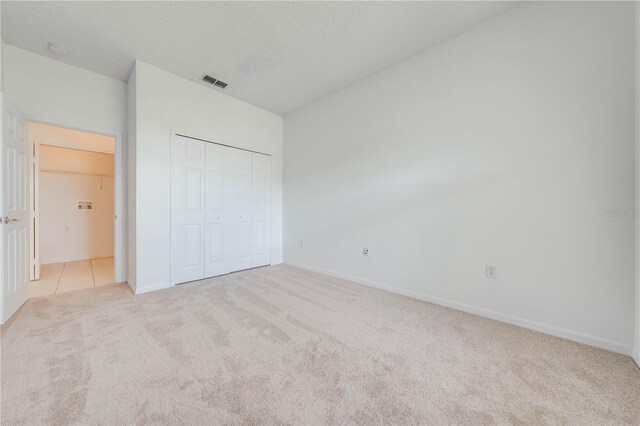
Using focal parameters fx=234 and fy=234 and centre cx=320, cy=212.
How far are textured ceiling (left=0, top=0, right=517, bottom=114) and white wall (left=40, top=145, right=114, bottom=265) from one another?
2607 millimetres

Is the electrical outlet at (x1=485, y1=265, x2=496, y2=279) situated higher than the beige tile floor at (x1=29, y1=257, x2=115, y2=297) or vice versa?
the electrical outlet at (x1=485, y1=265, x2=496, y2=279)

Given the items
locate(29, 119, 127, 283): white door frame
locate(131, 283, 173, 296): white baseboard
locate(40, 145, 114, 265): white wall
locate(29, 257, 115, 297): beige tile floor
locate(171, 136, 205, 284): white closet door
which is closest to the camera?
locate(131, 283, 173, 296): white baseboard

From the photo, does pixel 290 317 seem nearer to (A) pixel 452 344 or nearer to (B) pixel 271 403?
(B) pixel 271 403

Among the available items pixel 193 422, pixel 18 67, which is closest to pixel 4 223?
pixel 18 67

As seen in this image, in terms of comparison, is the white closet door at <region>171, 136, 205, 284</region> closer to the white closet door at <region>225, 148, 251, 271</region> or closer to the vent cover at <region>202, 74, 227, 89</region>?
the white closet door at <region>225, 148, 251, 271</region>

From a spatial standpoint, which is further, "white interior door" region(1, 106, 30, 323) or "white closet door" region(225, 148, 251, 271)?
"white closet door" region(225, 148, 251, 271)

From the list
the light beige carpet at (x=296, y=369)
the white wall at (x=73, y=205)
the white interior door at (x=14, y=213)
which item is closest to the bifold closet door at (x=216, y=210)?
the light beige carpet at (x=296, y=369)

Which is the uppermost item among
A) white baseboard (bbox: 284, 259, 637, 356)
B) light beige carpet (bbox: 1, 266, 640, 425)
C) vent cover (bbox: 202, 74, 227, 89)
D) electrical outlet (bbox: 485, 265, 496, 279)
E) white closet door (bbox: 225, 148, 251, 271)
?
vent cover (bbox: 202, 74, 227, 89)

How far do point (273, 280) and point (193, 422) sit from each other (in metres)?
2.24

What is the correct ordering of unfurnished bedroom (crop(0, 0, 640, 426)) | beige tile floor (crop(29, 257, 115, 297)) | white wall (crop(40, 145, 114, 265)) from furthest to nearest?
white wall (crop(40, 145, 114, 265)) < beige tile floor (crop(29, 257, 115, 297)) < unfurnished bedroom (crop(0, 0, 640, 426))

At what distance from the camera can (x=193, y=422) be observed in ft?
3.67

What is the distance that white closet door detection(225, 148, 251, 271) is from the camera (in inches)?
146

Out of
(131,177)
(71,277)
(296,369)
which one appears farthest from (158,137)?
(296,369)

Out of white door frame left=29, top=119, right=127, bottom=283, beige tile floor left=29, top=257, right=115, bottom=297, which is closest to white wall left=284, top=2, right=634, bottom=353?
white door frame left=29, top=119, right=127, bottom=283
